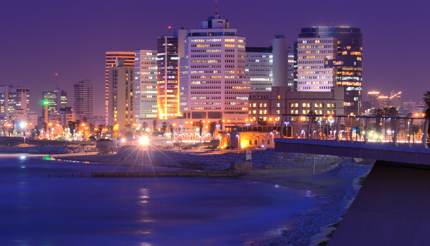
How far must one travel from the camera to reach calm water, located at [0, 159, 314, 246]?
37.7 meters

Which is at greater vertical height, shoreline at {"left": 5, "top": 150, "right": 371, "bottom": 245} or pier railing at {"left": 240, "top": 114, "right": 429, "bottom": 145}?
pier railing at {"left": 240, "top": 114, "right": 429, "bottom": 145}

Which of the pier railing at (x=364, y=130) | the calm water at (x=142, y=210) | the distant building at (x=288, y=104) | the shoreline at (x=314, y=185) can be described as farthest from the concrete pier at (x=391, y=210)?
the distant building at (x=288, y=104)

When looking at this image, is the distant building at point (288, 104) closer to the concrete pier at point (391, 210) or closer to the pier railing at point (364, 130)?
the pier railing at point (364, 130)

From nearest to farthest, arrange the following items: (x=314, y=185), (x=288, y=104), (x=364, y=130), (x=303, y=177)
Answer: (x=364, y=130) → (x=314, y=185) → (x=303, y=177) → (x=288, y=104)

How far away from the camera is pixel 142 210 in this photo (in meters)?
49.1

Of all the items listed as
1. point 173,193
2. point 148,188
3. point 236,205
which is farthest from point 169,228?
point 148,188

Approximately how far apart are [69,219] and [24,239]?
7.53 meters

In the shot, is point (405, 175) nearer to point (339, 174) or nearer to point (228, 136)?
point (339, 174)

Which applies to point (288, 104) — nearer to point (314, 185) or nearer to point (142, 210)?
point (314, 185)

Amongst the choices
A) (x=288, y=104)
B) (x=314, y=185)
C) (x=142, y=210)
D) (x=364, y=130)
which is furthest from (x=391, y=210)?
(x=288, y=104)

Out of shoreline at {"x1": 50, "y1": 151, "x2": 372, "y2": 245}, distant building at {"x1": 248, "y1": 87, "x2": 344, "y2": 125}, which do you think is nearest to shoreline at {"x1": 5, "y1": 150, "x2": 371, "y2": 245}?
shoreline at {"x1": 50, "y1": 151, "x2": 372, "y2": 245}

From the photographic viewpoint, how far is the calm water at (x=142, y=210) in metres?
37.7

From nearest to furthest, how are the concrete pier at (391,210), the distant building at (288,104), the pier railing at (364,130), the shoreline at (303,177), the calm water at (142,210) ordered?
the concrete pier at (391,210), the pier railing at (364,130), the shoreline at (303,177), the calm water at (142,210), the distant building at (288,104)

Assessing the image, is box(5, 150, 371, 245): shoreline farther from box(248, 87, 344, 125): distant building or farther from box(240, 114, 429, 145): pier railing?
box(248, 87, 344, 125): distant building
